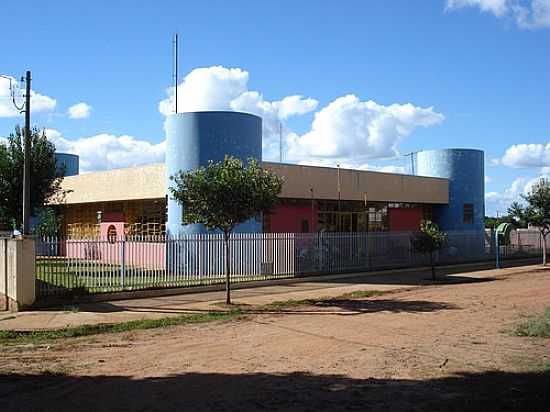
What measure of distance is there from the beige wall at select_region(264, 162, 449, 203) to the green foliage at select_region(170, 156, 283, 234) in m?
11.4

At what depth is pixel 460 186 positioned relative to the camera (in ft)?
134

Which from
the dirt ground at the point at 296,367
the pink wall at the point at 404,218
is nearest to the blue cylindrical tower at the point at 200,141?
the dirt ground at the point at 296,367

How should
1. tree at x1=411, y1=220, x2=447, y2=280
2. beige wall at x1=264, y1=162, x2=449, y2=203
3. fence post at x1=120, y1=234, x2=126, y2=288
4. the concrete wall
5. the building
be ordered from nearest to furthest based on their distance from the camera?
A: the concrete wall < fence post at x1=120, y1=234, x2=126, y2=288 < tree at x1=411, y1=220, x2=447, y2=280 < the building < beige wall at x1=264, y1=162, x2=449, y2=203

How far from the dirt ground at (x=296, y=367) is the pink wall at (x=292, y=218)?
1499 cm

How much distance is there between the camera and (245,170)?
17.4 m

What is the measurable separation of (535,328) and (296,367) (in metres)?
5.62

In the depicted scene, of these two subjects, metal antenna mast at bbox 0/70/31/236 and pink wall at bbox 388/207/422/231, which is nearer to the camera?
metal antenna mast at bbox 0/70/31/236

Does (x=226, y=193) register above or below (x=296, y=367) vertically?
above

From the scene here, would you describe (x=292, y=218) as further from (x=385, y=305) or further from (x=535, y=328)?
(x=535, y=328)

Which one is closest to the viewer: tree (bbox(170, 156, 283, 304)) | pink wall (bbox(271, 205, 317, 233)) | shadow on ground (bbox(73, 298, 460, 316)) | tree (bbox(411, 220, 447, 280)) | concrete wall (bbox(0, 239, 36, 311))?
concrete wall (bbox(0, 239, 36, 311))

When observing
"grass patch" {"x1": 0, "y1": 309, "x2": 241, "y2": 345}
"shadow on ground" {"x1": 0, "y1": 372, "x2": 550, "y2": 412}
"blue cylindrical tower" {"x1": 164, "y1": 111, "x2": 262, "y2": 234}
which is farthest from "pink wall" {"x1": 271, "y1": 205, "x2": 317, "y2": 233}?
"shadow on ground" {"x1": 0, "y1": 372, "x2": 550, "y2": 412}

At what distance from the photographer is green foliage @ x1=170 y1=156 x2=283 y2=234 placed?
16.9 metres

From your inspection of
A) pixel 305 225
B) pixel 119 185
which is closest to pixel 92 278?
pixel 119 185

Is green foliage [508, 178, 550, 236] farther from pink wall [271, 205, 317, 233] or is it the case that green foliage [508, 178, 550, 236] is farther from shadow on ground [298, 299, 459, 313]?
shadow on ground [298, 299, 459, 313]
